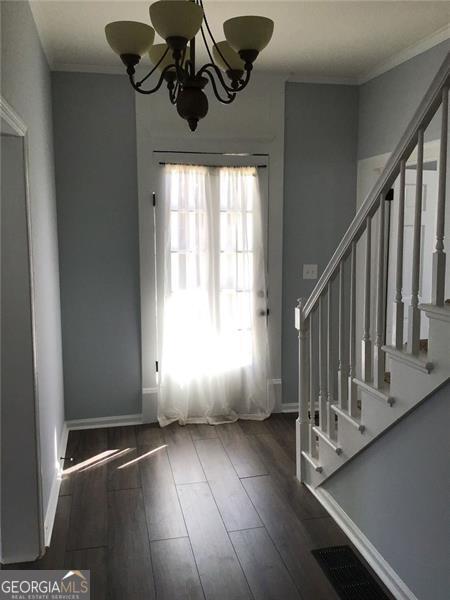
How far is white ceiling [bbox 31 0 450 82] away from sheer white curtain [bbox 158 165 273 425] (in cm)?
88

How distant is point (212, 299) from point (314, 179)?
4.13 ft

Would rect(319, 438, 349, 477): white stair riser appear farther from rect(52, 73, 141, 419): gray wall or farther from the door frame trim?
rect(52, 73, 141, 419): gray wall

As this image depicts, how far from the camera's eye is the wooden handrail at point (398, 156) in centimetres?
186

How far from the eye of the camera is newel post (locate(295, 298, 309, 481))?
3150mm

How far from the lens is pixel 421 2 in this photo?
279 centimetres

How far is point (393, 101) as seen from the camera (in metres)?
3.80

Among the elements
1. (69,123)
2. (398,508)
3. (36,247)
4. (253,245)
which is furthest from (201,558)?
(69,123)

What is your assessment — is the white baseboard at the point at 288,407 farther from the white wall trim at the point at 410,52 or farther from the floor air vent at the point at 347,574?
the white wall trim at the point at 410,52

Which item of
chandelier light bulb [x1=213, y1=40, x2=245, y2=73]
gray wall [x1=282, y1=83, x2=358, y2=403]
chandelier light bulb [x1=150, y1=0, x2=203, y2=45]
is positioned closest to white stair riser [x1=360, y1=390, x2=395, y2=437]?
chandelier light bulb [x1=213, y1=40, x2=245, y2=73]

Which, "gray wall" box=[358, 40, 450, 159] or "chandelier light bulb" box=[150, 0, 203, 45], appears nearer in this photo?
"chandelier light bulb" box=[150, 0, 203, 45]

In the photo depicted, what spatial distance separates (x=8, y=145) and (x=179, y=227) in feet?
5.95

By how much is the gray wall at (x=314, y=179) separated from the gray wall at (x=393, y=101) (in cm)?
14

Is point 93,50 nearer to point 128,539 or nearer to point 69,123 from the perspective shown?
point 69,123

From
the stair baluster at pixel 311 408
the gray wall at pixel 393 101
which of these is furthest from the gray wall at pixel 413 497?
the gray wall at pixel 393 101
